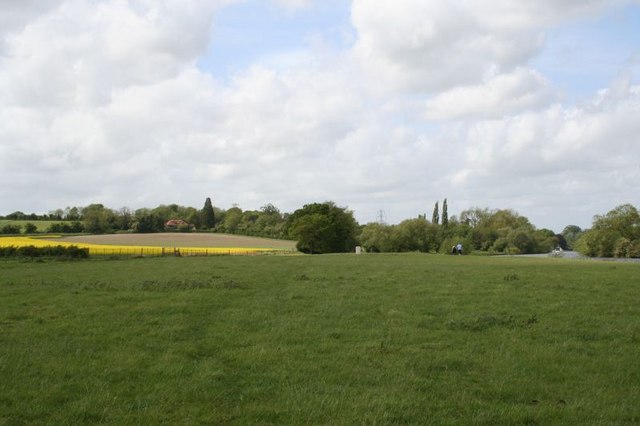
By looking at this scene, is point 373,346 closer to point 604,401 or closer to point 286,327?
point 286,327

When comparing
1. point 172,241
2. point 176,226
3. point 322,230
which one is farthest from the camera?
point 176,226

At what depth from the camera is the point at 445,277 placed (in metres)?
30.0

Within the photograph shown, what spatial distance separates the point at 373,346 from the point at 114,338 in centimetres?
675

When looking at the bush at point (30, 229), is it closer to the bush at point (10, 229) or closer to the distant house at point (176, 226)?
the bush at point (10, 229)

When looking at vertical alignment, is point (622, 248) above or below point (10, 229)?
below

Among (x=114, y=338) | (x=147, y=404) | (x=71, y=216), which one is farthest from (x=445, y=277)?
(x=71, y=216)

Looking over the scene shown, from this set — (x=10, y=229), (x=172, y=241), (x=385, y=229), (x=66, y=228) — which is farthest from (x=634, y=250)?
(x=10, y=229)

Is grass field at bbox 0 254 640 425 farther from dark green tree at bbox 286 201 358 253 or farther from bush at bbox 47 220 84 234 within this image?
bush at bbox 47 220 84 234

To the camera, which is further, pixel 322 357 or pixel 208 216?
pixel 208 216

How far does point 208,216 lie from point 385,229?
85.1 meters

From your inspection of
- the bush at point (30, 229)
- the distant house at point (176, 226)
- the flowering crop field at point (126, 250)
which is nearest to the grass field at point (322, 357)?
the flowering crop field at point (126, 250)

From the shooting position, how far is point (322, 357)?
12656 millimetres

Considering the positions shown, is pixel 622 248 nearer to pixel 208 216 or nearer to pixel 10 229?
pixel 10 229

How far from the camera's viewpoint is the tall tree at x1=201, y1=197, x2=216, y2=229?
19362cm
